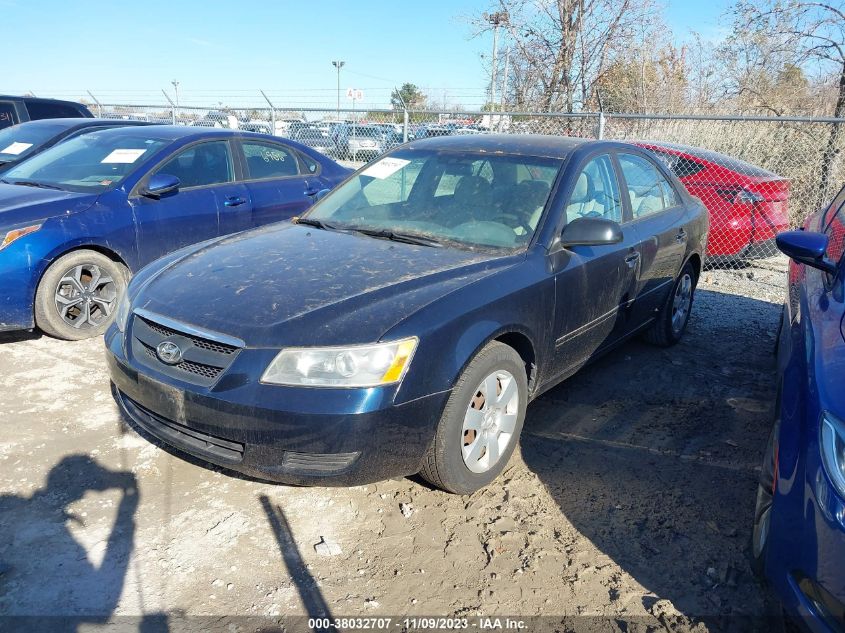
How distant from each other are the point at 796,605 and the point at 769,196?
645 cm

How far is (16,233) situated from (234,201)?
1783mm

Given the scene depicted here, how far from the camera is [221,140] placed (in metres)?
5.97

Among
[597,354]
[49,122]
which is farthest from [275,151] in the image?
[597,354]

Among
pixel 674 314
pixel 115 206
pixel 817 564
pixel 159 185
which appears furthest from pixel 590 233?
pixel 115 206

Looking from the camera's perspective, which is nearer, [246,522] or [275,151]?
[246,522]

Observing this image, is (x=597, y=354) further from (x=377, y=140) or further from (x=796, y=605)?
(x=377, y=140)

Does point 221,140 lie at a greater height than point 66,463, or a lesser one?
greater

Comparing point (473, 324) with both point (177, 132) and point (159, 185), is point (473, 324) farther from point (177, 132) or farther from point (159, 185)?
point (177, 132)

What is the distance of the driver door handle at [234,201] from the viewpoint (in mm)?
5727

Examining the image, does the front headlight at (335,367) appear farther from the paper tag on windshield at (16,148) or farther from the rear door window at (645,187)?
the paper tag on windshield at (16,148)

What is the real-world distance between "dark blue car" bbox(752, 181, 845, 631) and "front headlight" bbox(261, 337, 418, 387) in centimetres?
137

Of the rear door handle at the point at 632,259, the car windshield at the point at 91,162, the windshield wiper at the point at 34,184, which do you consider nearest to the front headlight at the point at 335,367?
the rear door handle at the point at 632,259

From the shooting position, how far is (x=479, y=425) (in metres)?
2.96

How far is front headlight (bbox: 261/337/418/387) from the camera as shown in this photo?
98.8 inches
